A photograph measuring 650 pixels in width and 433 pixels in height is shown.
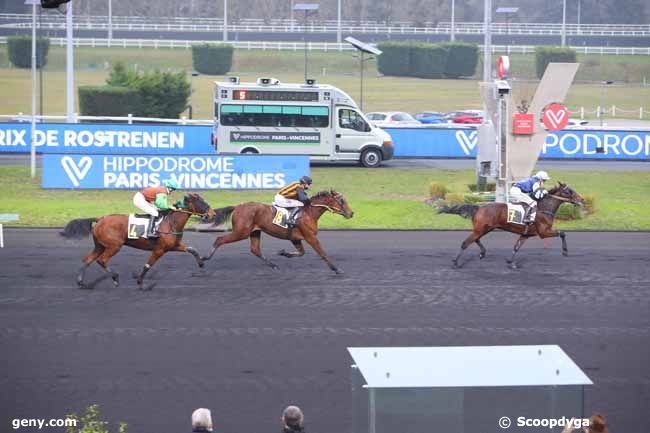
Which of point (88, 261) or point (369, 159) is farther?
point (369, 159)

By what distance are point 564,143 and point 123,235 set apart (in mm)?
23633

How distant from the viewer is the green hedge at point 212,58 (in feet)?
202

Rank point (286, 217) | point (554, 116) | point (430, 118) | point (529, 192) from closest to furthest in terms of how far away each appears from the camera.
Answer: point (286, 217), point (529, 192), point (554, 116), point (430, 118)

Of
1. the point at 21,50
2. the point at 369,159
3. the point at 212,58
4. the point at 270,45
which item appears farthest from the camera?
the point at 270,45

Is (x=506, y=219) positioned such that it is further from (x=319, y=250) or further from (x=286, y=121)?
(x=286, y=121)

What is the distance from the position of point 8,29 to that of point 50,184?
4379 centimetres

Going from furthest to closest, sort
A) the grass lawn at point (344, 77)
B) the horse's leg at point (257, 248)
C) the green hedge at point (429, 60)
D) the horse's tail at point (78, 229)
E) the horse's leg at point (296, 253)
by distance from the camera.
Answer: the green hedge at point (429, 60), the grass lawn at point (344, 77), the horse's leg at point (296, 253), the horse's leg at point (257, 248), the horse's tail at point (78, 229)

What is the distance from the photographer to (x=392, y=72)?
221 feet

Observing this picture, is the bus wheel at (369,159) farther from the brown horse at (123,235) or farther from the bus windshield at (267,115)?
the brown horse at (123,235)

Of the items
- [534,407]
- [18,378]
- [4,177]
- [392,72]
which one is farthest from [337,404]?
[392,72]

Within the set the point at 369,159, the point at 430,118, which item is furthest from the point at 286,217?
the point at 430,118

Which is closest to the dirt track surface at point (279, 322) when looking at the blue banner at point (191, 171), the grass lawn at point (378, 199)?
the grass lawn at point (378, 199)

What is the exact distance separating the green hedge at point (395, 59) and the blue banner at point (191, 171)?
39.8m

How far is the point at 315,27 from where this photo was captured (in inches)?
2982
